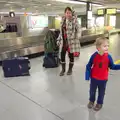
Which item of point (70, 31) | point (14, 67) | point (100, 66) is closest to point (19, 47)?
point (14, 67)

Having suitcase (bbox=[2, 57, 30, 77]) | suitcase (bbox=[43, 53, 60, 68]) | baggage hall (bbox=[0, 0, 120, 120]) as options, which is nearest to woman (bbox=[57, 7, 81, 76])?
baggage hall (bbox=[0, 0, 120, 120])

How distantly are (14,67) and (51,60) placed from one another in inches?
40.7

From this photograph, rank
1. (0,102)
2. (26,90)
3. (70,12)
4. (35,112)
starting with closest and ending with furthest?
(35,112)
(0,102)
(26,90)
(70,12)

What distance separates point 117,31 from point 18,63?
47.2ft

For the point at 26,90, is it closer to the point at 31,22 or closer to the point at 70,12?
the point at 70,12

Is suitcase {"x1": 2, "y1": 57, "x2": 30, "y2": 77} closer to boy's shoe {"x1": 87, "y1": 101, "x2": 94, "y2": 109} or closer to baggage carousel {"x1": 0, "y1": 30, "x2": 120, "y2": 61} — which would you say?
baggage carousel {"x1": 0, "y1": 30, "x2": 120, "y2": 61}

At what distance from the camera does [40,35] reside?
22.7 ft

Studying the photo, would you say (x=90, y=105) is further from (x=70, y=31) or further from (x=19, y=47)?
(x=19, y=47)

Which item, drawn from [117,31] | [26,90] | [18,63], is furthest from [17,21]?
[117,31]

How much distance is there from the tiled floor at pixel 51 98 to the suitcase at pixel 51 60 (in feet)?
2.02

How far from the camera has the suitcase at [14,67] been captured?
371 cm

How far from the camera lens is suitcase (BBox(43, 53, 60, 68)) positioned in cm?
440

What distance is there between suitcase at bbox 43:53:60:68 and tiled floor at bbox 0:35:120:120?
0.61 meters

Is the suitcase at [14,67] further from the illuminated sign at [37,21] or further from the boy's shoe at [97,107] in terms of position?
the illuminated sign at [37,21]
